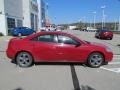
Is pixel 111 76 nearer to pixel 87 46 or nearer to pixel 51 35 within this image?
pixel 87 46

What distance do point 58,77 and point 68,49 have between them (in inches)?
79.5

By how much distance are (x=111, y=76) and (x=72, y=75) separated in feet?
4.39

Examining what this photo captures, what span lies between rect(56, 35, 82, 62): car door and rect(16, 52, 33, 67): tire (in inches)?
46.9

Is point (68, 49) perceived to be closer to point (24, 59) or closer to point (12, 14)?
point (24, 59)

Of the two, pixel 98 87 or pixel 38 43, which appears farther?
pixel 38 43

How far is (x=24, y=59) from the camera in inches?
391

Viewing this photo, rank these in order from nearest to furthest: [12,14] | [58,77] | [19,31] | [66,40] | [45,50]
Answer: [58,77], [45,50], [66,40], [19,31], [12,14]

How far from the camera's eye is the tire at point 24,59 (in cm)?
991

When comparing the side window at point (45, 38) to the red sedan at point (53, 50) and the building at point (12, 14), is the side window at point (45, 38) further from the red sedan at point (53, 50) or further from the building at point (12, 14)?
the building at point (12, 14)

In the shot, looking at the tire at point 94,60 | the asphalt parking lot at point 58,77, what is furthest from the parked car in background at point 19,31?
the tire at point 94,60

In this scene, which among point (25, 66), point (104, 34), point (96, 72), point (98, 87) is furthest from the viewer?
point (104, 34)

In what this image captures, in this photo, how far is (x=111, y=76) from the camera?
8.44 metres

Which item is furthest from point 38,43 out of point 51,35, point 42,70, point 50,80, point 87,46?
point 50,80

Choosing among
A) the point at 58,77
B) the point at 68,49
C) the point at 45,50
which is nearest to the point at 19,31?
the point at 45,50
